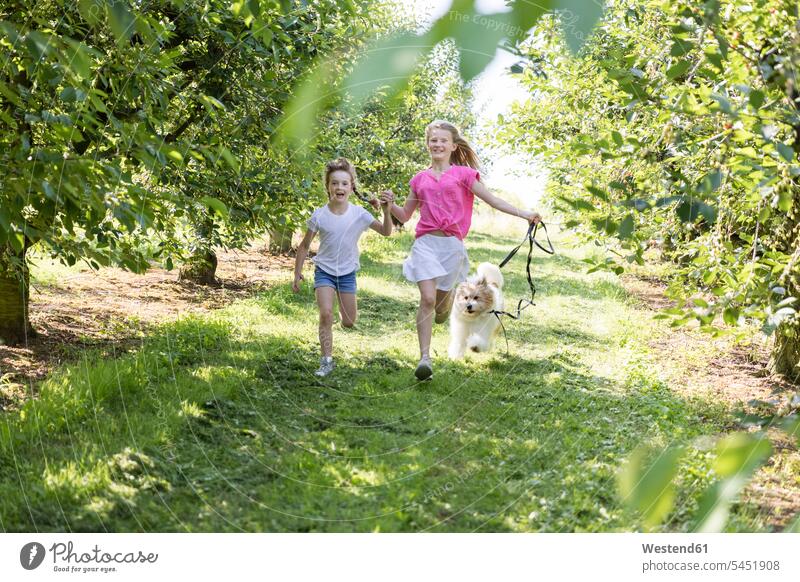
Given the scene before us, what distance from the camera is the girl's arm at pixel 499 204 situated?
203 inches

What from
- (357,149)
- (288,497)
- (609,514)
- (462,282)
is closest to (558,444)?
(609,514)

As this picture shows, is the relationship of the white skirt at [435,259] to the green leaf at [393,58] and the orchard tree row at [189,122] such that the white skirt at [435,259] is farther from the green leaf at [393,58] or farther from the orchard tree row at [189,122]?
the green leaf at [393,58]

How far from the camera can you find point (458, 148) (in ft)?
18.9

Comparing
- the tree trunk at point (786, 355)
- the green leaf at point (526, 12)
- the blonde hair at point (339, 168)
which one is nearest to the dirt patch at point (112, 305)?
the blonde hair at point (339, 168)

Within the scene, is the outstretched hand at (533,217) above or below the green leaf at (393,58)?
below

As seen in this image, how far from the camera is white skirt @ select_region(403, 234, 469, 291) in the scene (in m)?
5.82

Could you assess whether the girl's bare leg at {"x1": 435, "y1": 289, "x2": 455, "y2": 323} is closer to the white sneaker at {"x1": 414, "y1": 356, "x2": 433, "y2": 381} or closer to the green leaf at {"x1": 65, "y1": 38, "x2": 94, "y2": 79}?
the white sneaker at {"x1": 414, "y1": 356, "x2": 433, "y2": 381}

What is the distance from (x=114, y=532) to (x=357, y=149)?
152 inches

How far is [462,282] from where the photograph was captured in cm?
731

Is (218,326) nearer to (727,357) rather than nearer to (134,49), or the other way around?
(134,49)

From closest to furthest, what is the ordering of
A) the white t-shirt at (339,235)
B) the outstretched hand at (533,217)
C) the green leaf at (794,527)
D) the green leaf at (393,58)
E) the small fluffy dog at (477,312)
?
the green leaf at (393,58), the green leaf at (794,527), the outstretched hand at (533,217), the white t-shirt at (339,235), the small fluffy dog at (477,312)

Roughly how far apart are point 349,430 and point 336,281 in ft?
5.38

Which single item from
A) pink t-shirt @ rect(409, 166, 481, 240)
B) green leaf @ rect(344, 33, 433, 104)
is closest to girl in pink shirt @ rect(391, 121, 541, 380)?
pink t-shirt @ rect(409, 166, 481, 240)

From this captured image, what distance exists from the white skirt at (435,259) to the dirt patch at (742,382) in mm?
1864
